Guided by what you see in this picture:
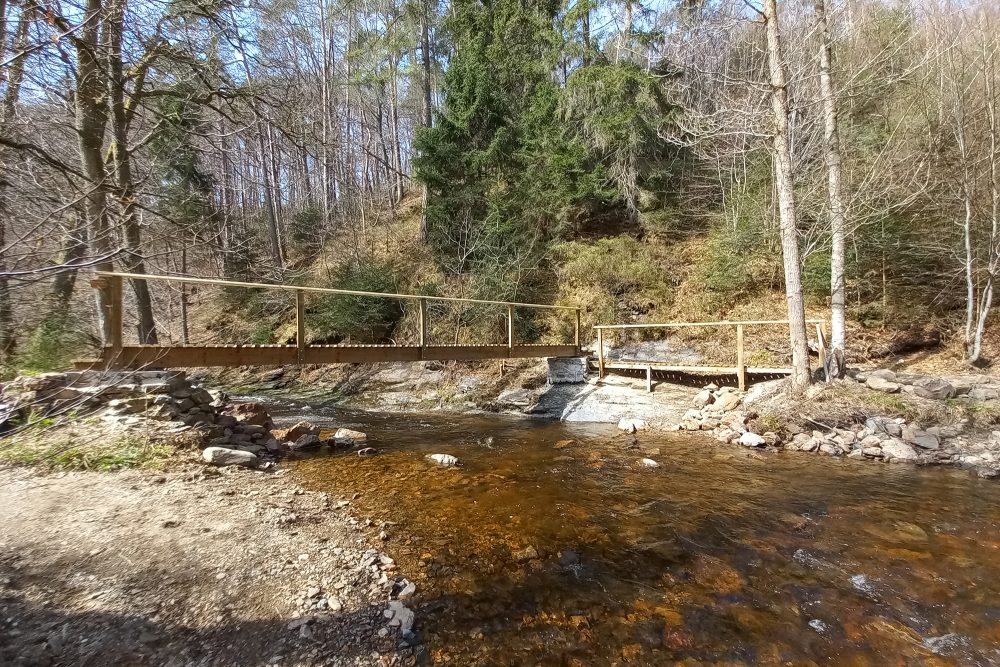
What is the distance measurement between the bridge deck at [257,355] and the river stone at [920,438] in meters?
6.59

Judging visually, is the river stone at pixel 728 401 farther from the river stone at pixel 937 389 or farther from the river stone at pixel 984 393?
the river stone at pixel 984 393

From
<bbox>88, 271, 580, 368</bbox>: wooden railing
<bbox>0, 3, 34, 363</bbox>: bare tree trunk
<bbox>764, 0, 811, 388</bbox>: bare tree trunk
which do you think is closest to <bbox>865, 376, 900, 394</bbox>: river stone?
<bbox>764, 0, 811, 388</bbox>: bare tree trunk

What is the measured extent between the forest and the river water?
2797 mm

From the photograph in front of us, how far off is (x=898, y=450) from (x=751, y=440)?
5.52ft

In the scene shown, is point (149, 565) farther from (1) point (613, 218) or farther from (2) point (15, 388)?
(1) point (613, 218)

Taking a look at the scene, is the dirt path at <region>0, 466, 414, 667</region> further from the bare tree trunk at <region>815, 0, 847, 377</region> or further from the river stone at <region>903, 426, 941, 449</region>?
the bare tree trunk at <region>815, 0, 847, 377</region>

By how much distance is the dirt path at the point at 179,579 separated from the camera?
2.08 metres

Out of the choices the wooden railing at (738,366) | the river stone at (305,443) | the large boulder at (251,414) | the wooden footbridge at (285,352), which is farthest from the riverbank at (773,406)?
the large boulder at (251,414)

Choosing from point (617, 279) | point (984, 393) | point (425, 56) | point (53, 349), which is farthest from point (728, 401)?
point (425, 56)

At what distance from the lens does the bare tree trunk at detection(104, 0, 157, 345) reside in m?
2.55

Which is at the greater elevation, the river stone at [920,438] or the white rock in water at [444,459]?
the white rock in water at [444,459]

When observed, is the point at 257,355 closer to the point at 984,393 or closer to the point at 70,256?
the point at 70,256

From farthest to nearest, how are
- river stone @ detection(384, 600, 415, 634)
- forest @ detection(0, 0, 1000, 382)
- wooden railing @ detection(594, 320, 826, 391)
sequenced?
wooden railing @ detection(594, 320, 826, 391), forest @ detection(0, 0, 1000, 382), river stone @ detection(384, 600, 415, 634)

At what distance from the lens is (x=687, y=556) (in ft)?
11.3
